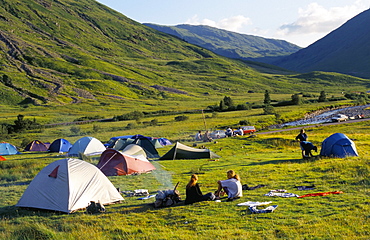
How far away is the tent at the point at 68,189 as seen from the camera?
1478 centimetres

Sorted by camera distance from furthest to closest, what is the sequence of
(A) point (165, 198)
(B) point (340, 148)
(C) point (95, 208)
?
(B) point (340, 148)
(A) point (165, 198)
(C) point (95, 208)

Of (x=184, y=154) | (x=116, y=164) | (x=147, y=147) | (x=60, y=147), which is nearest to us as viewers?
(x=116, y=164)

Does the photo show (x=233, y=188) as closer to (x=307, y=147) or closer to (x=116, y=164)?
(x=116, y=164)

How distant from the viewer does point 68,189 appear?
48.8 ft

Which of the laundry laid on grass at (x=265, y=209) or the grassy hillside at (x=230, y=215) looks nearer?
the grassy hillside at (x=230, y=215)

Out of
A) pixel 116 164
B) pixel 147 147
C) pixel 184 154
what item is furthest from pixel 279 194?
pixel 147 147

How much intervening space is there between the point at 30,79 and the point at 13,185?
522 feet

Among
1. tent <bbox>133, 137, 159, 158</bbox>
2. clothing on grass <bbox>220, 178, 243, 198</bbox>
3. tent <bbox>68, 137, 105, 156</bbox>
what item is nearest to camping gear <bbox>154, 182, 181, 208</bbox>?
clothing on grass <bbox>220, 178, 243, 198</bbox>

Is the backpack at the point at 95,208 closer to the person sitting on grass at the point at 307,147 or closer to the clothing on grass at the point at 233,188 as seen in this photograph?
the clothing on grass at the point at 233,188

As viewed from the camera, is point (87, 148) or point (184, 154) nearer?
point (184, 154)

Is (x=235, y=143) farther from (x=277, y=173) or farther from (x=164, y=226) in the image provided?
(x=164, y=226)

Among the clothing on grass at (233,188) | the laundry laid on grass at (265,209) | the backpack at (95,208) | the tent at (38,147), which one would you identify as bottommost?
the tent at (38,147)

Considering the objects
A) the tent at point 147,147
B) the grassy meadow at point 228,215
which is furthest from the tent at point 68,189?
the tent at point 147,147

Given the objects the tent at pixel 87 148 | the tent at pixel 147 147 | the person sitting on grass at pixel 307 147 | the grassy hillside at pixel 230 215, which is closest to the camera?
the grassy hillside at pixel 230 215
